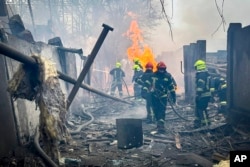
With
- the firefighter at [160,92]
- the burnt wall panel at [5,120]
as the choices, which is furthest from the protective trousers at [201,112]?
the burnt wall panel at [5,120]

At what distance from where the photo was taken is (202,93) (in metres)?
8.09

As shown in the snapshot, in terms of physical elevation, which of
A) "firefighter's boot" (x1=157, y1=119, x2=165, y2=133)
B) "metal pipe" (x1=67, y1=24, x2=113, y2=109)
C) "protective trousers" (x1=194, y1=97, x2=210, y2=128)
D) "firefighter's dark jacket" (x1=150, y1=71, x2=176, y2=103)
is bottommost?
"firefighter's boot" (x1=157, y1=119, x2=165, y2=133)

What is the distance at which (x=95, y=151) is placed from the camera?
6387mm

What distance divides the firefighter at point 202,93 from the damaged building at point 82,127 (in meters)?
0.47

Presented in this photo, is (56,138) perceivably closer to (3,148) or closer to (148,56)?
(3,148)

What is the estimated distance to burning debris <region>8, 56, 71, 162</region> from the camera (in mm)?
3533

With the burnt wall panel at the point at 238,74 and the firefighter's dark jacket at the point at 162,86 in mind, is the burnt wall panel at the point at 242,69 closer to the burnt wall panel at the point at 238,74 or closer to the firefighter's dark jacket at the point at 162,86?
the burnt wall panel at the point at 238,74

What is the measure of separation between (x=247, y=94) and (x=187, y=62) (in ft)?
19.9

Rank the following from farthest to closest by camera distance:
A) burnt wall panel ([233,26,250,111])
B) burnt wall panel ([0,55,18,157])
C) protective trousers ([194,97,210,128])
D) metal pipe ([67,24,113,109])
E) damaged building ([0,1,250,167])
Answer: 1. protective trousers ([194,97,210,128])
2. burnt wall panel ([233,26,250,111])
3. metal pipe ([67,24,113,109])
4. burnt wall panel ([0,55,18,157])
5. damaged building ([0,1,250,167])

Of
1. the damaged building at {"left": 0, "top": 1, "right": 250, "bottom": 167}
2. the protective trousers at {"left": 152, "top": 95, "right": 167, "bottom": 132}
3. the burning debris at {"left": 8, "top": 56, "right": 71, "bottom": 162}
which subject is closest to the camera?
the burning debris at {"left": 8, "top": 56, "right": 71, "bottom": 162}

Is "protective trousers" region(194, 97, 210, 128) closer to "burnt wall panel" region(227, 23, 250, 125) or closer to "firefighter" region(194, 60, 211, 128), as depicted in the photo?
"firefighter" region(194, 60, 211, 128)

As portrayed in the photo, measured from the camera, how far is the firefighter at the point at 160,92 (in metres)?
8.34

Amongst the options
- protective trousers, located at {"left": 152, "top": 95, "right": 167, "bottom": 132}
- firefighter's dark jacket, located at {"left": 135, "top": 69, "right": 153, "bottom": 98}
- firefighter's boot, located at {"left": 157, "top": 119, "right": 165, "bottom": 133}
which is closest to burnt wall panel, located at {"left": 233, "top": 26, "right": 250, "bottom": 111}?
protective trousers, located at {"left": 152, "top": 95, "right": 167, "bottom": 132}

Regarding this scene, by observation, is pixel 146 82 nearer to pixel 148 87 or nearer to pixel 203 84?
pixel 148 87
